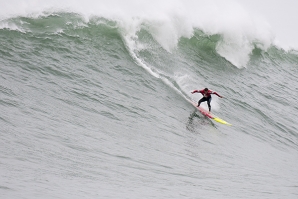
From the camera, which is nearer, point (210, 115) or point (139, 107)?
point (139, 107)

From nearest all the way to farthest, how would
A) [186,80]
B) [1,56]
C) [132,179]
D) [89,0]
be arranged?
1. [132,179]
2. [1,56]
3. [186,80]
4. [89,0]

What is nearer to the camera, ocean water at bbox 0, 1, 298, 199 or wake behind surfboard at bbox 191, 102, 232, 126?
ocean water at bbox 0, 1, 298, 199

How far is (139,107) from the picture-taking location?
500 inches

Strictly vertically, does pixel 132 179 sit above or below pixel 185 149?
below

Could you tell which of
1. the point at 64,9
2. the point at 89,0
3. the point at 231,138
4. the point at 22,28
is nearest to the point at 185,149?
the point at 231,138

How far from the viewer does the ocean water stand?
769 centimetres

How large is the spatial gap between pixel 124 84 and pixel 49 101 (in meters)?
3.39

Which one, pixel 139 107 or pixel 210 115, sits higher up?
pixel 210 115

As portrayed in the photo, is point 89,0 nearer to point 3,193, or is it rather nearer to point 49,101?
point 49,101

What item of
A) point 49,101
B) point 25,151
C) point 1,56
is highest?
point 1,56

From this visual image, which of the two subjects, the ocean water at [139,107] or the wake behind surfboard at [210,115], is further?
the wake behind surfboard at [210,115]

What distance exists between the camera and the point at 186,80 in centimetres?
1611

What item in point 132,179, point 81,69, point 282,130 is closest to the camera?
point 132,179

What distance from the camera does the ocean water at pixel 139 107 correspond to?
7688mm
